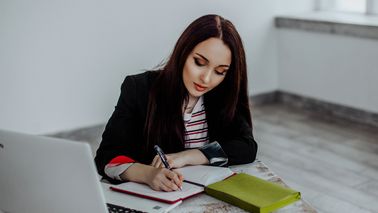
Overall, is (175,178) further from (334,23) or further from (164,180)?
(334,23)

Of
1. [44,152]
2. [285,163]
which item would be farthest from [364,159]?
[44,152]

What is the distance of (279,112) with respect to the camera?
15.5ft

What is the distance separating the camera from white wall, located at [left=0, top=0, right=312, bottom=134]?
151 inches

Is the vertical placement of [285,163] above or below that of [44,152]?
below

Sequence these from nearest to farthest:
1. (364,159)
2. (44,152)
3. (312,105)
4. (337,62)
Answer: (44,152), (364,159), (337,62), (312,105)

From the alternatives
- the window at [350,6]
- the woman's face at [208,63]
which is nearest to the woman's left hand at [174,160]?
the woman's face at [208,63]

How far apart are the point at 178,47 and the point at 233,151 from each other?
13.5 inches

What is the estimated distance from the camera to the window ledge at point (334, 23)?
13.6 feet

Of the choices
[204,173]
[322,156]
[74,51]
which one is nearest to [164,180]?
[204,173]

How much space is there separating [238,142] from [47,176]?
72 centimetres

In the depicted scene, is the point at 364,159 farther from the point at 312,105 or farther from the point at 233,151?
the point at 233,151

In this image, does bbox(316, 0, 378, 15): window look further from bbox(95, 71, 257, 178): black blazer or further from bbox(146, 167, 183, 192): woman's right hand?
bbox(146, 167, 183, 192): woman's right hand

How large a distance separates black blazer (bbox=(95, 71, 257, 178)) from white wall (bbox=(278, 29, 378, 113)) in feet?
8.38

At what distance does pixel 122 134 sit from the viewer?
5.86ft
